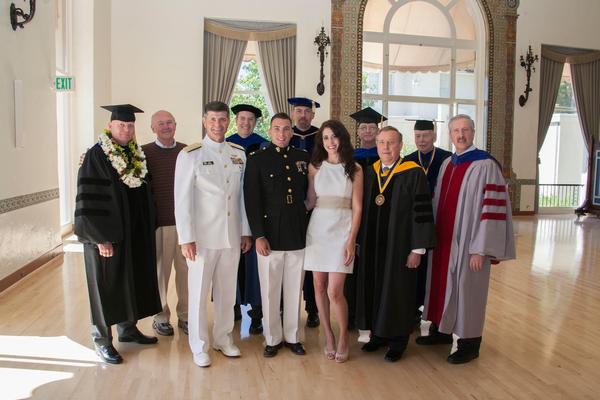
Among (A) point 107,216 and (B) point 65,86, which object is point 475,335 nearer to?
(A) point 107,216

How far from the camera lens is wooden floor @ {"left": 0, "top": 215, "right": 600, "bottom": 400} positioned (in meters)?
3.07

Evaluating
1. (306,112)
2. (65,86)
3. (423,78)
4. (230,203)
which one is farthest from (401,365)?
(423,78)

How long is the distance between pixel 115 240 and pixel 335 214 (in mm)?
1481

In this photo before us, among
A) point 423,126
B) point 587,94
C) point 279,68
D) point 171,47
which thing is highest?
point 171,47

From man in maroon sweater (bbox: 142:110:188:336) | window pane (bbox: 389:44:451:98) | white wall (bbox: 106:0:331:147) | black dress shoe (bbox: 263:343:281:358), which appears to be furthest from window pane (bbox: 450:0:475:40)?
black dress shoe (bbox: 263:343:281:358)

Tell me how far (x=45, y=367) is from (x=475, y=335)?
2.95 metres

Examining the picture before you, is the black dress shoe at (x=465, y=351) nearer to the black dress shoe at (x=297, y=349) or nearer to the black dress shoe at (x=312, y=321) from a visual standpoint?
the black dress shoe at (x=297, y=349)

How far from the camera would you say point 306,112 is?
14.4ft

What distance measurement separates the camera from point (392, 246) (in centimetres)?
347

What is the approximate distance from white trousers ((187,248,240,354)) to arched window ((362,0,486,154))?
8.36 meters

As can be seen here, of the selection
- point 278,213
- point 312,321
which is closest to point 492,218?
point 278,213

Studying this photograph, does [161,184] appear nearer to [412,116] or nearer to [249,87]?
[249,87]

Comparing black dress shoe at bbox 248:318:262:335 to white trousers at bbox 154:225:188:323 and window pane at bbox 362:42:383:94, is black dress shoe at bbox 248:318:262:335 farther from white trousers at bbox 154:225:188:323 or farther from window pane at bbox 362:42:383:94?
window pane at bbox 362:42:383:94

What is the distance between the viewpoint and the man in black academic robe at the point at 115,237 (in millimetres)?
3359
